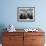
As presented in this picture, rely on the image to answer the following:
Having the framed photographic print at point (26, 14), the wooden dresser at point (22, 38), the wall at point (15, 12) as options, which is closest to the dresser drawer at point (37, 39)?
the wooden dresser at point (22, 38)

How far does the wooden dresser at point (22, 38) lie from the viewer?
383 cm

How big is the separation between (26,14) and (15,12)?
14.4 inches

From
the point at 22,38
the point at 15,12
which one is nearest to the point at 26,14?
the point at 15,12

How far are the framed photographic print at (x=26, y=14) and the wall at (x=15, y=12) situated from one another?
0.10 m

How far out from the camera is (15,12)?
4.32 m

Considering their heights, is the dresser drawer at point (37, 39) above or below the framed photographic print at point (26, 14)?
below

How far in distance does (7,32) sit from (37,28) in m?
1.07

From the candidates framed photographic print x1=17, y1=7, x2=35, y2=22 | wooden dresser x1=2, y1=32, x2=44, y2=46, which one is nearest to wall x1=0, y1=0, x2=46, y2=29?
framed photographic print x1=17, y1=7, x2=35, y2=22

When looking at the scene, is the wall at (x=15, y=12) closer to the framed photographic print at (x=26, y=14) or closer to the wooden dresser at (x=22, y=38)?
the framed photographic print at (x=26, y=14)

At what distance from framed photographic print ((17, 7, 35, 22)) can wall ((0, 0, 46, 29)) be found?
0.10 meters

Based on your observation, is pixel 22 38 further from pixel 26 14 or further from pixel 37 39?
pixel 26 14

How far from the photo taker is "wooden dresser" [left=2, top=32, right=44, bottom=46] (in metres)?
3.83

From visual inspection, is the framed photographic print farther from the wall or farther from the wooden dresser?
the wooden dresser

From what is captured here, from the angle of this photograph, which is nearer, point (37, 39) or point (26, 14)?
point (37, 39)
